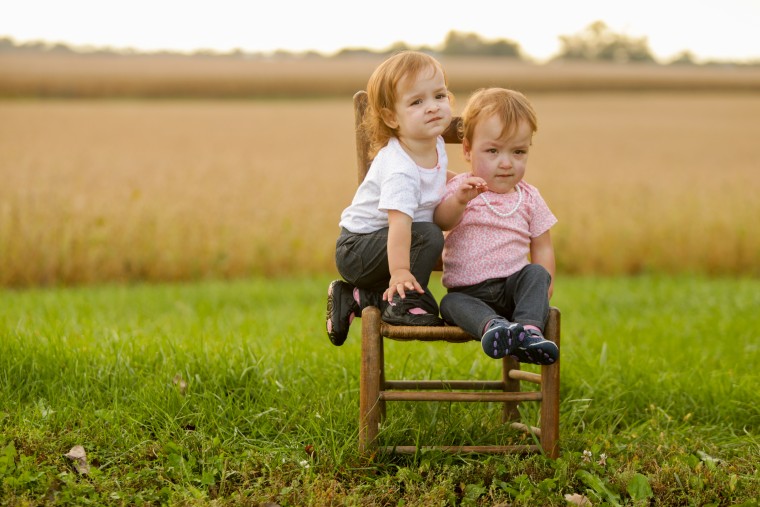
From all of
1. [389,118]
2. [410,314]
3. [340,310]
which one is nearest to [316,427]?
[340,310]

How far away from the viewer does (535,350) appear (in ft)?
11.2

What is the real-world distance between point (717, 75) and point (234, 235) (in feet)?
117

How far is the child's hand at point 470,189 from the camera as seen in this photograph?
3521 millimetres

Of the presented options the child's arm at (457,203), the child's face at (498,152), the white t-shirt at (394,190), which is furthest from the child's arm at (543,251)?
the white t-shirt at (394,190)

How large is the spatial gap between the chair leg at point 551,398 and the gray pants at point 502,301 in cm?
6

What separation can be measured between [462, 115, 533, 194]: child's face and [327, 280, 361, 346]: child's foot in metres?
0.77

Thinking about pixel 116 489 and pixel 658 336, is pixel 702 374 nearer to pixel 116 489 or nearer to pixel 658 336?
pixel 658 336

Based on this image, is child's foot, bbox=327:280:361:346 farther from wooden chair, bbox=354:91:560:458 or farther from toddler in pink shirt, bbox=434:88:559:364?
toddler in pink shirt, bbox=434:88:559:364

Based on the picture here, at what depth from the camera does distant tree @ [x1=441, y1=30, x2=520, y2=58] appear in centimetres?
5022

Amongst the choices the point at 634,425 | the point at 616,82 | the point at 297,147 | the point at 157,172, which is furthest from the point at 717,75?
the point at 634,425

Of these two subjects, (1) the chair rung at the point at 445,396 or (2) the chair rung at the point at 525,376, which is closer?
(1) the chair rung at the point at 445,396

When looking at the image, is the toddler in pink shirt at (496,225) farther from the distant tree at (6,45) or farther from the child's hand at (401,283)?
the distant tree at (6,45)

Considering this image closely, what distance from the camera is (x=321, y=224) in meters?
11.4

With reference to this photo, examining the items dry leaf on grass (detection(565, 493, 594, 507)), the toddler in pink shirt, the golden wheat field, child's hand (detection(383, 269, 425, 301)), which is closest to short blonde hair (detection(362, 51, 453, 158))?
the toddler in pink shirt
